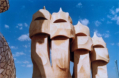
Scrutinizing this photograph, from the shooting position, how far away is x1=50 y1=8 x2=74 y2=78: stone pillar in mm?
9383

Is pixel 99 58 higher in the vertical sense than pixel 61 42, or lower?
lower

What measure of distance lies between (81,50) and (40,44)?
3027 mm

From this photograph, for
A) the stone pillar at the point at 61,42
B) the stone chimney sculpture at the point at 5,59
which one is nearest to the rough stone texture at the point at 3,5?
the stone chimney sculpture at the point at 5,59

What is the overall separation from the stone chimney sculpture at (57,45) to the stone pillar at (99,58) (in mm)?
1276

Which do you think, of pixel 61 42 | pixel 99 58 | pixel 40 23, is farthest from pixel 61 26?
pixel 99 58

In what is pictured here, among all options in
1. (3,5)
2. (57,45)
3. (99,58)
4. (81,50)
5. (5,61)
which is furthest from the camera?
(99,58)

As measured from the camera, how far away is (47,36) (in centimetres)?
1012

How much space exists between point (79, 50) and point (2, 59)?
22.2ft

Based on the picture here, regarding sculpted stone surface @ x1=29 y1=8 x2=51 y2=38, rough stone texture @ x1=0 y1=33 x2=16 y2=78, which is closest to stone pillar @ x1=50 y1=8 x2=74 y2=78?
sculpted stone surface @ x1=29 y1=8 x2=51 y2=38

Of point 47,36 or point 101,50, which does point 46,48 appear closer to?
point 47,36

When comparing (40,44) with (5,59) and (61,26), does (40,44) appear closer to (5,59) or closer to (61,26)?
(61,26)

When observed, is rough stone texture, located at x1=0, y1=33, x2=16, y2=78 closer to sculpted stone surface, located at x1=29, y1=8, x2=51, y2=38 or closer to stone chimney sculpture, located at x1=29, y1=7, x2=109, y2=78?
stone chimney sculpture, located at x1=29, y1=7, x2=109, y2=78

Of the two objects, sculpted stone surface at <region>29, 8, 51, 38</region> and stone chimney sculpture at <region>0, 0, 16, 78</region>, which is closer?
stone chimney sculpture at <region>0, 0, 16, 78</region>

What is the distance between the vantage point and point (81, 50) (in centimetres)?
1109
